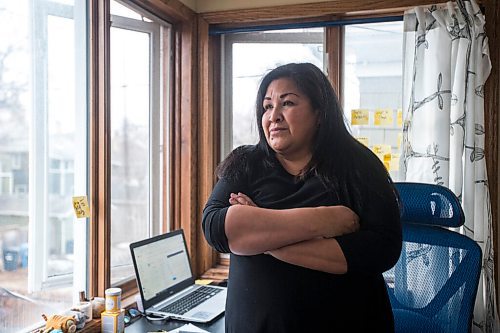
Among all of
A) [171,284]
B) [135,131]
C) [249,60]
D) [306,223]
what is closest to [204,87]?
[249,60]

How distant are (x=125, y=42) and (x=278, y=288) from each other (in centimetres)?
152

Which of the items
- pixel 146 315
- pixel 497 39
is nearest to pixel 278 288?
pixel 146 315

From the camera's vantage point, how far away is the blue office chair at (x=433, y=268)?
5.50 ft

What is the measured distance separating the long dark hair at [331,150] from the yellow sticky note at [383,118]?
1.23 metres

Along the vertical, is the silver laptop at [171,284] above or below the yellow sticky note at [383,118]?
below

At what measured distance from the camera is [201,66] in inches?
104

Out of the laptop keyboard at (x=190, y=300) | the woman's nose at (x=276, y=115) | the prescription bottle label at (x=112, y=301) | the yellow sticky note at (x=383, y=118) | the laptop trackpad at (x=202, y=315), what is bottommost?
the laptop trackpad at (x=202, y=315)

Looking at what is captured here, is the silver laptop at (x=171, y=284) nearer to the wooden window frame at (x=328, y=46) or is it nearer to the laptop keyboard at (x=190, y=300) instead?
the laptop keyboard at (x=190, y=300)

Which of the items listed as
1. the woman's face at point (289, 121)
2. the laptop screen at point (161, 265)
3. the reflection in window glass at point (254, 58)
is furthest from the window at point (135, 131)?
the woman's face at point (289, 121)

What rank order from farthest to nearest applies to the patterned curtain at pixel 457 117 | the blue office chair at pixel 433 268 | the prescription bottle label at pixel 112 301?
1. the patterned curtain at pixel 457 117
2. the prescription bottle label at pixel 112 301
3. the blue office chair at pixel 433 268

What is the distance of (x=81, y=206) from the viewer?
185cm

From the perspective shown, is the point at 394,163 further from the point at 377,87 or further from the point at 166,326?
the point at 166,326

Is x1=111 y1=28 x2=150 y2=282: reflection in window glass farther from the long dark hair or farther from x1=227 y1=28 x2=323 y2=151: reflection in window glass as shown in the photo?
the long dark hair

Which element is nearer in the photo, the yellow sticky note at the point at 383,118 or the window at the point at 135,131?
the window at the point at 135,131
